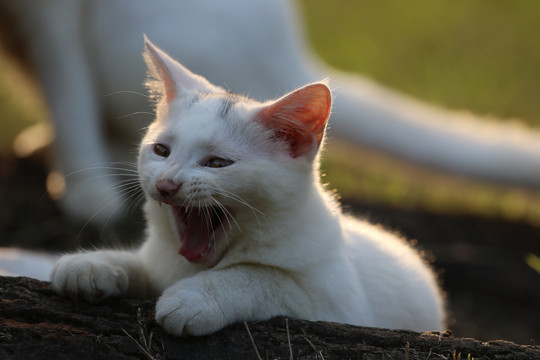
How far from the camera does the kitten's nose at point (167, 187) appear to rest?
192cm

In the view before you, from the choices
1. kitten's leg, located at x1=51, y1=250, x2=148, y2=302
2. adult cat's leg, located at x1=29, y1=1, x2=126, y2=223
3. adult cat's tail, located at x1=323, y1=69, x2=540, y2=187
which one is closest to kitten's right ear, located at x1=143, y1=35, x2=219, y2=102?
kitten's leg, located at x1=51, y1=250, x2=148, y2=302

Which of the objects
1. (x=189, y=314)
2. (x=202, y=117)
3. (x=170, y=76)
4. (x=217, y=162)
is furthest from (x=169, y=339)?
(x=170, y=76)

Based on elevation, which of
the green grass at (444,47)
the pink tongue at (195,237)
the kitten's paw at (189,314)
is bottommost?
the kitten's paw at (189,314)

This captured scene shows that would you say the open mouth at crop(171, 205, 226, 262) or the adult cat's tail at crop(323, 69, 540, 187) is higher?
the adult cat's tail at crop(323, 69, 540, 187)

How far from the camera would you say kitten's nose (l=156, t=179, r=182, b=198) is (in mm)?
1920

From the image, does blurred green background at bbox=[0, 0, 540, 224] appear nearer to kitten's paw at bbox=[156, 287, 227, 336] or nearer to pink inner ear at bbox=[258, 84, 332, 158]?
pink inner ear at bbox=[258, 84, 332, 158]

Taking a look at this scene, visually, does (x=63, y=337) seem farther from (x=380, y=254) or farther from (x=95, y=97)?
(x=95, y=97)

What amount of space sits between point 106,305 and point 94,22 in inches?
104

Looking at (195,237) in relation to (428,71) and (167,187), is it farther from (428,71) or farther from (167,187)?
(428,71)

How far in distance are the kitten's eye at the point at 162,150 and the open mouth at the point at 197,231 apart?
166 millimetres

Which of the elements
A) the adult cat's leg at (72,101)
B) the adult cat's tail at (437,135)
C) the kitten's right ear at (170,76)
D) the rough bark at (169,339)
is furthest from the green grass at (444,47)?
the rough bark at (169,339)

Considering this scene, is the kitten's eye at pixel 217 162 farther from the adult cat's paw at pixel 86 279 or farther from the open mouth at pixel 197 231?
the adult cat's paw at pixel 86 279

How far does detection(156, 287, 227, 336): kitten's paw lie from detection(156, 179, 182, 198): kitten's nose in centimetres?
29

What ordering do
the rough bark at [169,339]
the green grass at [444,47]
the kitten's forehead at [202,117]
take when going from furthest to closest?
the green grass at [444,47] < the kitten's forehead at [202,117] < the rough bark at [169,339]
